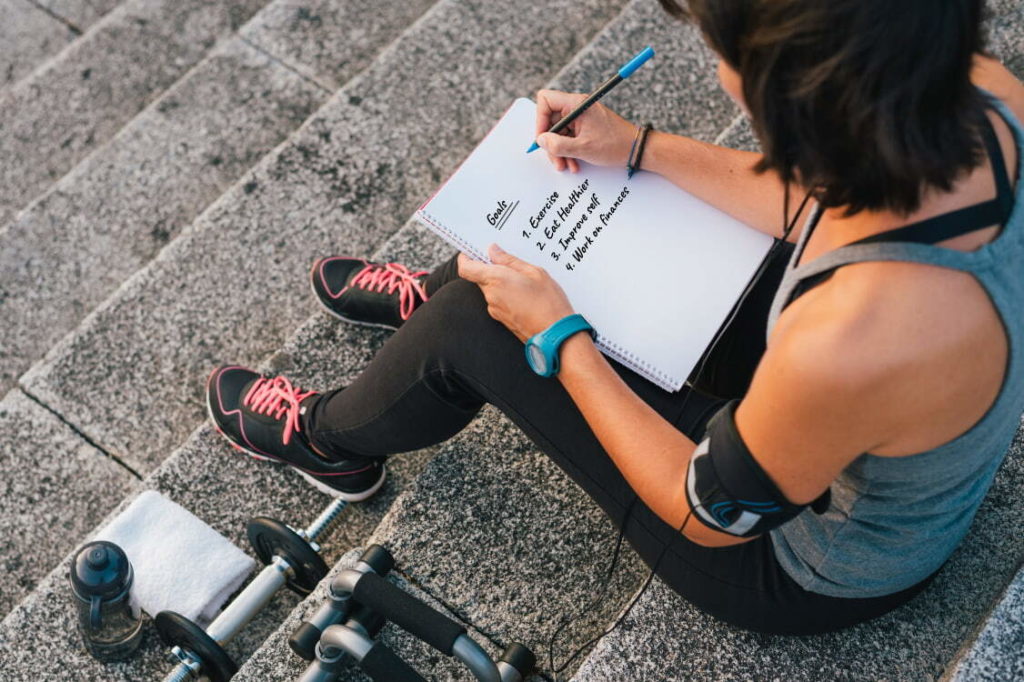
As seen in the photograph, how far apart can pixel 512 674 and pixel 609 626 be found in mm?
220

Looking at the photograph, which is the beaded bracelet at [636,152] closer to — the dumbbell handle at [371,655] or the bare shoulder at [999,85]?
the bare shoulder at [999,85]

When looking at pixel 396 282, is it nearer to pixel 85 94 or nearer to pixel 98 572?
pixel 98 572

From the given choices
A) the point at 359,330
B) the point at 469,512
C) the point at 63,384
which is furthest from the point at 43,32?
the point at 469,512

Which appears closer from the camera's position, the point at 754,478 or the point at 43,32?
the point at 754,478

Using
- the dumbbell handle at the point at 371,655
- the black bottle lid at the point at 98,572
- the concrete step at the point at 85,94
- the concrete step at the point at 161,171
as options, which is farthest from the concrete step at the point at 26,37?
the dumbbell handle at the point at 371,655

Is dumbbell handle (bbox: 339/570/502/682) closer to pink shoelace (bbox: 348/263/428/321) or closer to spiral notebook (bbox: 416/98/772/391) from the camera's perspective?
spiral notebook (bbox: 416/98/772/391)

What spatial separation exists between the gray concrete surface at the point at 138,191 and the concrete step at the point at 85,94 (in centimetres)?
42

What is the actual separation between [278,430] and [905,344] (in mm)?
1444

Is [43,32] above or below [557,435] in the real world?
below

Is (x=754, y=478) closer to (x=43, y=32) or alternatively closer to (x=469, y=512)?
(x=469, y=512)

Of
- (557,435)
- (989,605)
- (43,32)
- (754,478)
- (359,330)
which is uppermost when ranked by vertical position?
(754,478)

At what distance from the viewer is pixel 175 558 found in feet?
7.11

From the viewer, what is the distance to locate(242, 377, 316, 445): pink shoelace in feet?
7.13

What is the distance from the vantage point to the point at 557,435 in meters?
1.70
